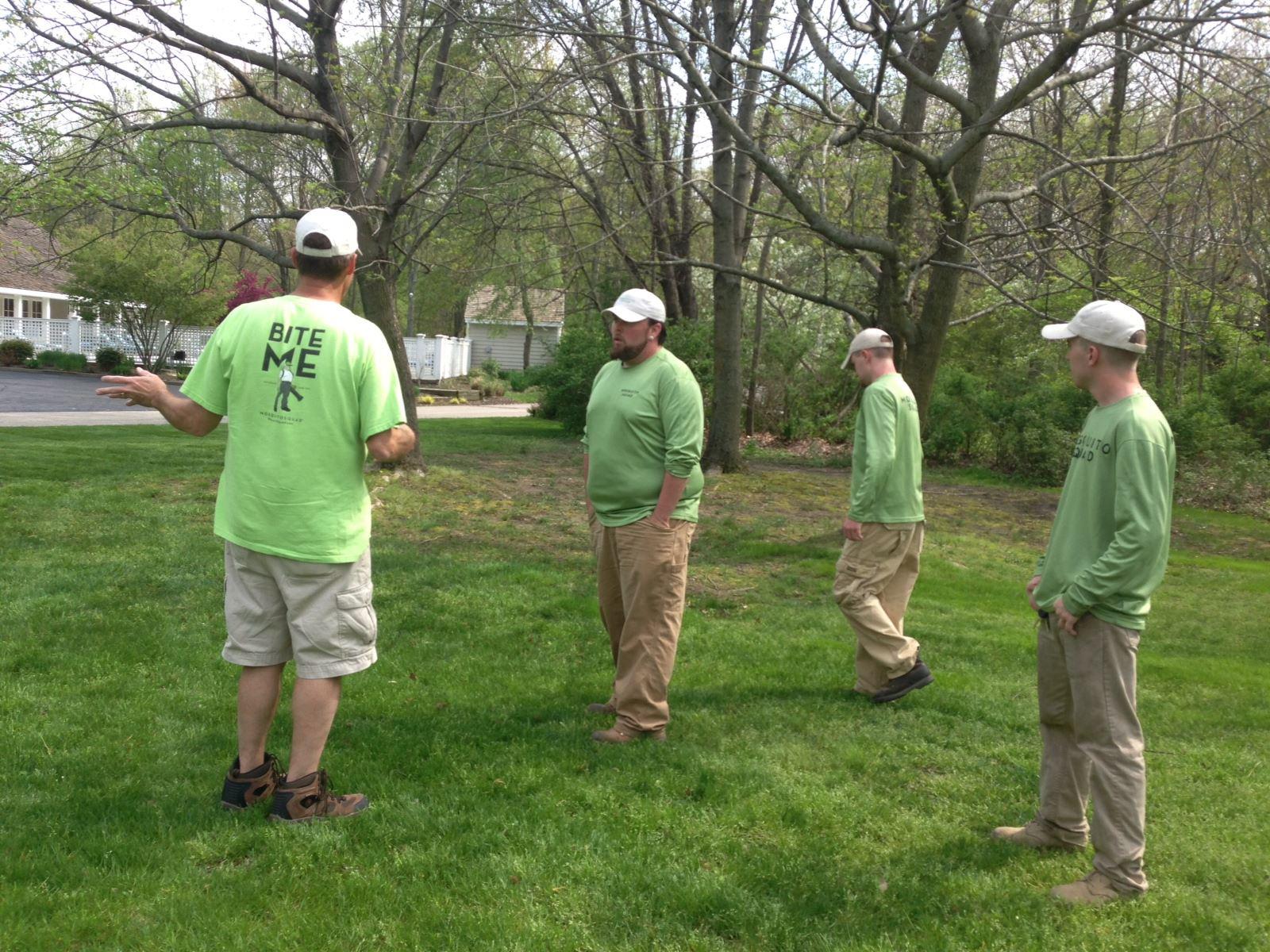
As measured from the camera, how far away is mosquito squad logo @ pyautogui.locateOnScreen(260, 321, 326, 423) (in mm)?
3229

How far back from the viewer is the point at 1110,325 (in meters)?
3.14

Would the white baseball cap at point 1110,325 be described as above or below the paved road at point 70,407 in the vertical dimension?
above

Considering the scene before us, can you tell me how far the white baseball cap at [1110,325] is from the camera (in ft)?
10.2

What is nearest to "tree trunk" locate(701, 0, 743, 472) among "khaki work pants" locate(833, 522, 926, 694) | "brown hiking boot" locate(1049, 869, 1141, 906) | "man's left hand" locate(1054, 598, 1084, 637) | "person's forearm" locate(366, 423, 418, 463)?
"khaki work pants" locate(833, 522, 926, 694)

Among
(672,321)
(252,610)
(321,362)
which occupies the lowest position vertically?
(252,610)

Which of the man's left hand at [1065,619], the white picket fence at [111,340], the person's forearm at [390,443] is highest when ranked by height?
the white picket fence at [111,340]

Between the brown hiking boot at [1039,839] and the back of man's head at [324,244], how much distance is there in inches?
121

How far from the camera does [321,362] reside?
3.23 metres

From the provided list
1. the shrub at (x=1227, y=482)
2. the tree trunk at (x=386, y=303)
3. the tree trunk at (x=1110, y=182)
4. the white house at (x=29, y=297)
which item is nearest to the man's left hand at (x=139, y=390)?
the tree trunk at (x=1110, y=182)

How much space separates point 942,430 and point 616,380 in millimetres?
14543

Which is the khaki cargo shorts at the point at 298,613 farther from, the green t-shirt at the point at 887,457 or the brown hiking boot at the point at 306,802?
the green t-shirt at the point at 887,457

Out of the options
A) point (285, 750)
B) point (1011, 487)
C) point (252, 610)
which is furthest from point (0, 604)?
point (1011, 487)

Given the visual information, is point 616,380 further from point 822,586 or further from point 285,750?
point 822,586

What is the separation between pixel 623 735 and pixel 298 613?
1690 mm
